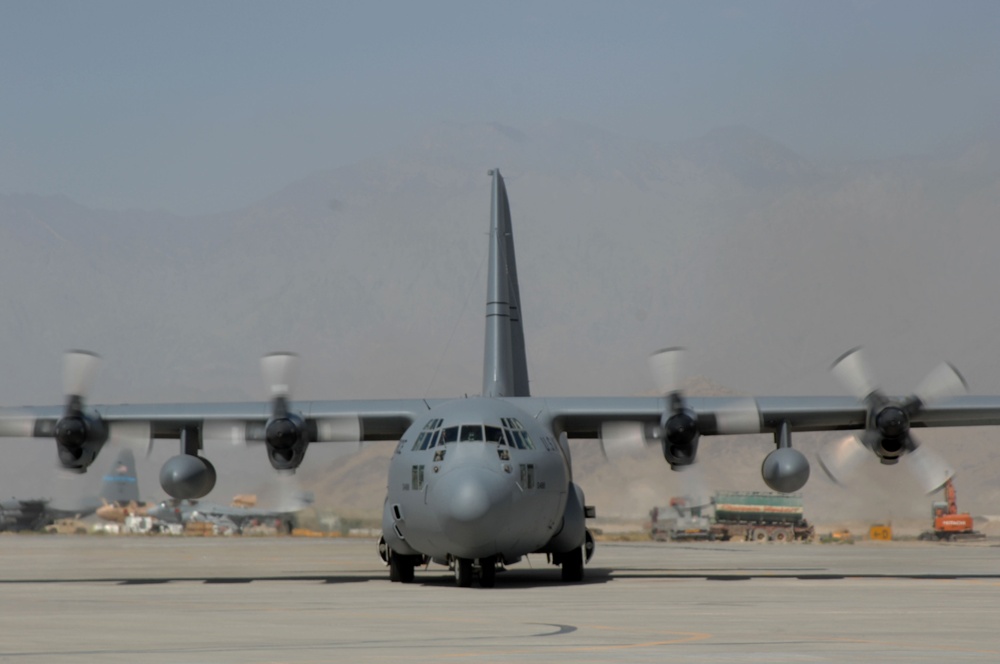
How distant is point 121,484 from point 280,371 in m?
96.9

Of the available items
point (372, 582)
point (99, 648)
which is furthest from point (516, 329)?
point (99, 648)

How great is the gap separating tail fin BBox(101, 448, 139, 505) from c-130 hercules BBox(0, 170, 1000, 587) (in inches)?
3623

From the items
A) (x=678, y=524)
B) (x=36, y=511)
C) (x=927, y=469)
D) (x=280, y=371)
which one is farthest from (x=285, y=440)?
(x=36, y=511)

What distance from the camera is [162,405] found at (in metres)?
30.9

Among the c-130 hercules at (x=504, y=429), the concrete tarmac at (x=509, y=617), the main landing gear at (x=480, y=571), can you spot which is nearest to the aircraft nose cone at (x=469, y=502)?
the c-130 hercules at (x=504, y=429)

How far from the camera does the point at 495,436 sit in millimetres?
25172

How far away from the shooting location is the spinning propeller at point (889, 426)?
2902cm

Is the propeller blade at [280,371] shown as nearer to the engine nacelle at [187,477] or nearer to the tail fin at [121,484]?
the engine nacelle at [187,477]

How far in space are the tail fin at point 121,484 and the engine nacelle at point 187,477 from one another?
93324 mm

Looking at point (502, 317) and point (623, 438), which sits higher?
point (502, 317)

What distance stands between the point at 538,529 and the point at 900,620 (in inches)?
395

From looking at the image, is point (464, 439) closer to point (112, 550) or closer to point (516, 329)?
point (516, 329)

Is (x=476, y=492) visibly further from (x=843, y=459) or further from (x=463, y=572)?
(x=843, y=459)

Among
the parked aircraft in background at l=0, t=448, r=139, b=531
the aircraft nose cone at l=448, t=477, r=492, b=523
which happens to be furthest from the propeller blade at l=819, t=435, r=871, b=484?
the parked aircraft in background at l=0, t=448, r=139, b=531
